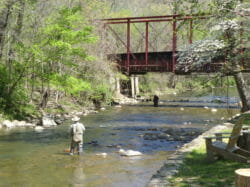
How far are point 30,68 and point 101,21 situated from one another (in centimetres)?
1060

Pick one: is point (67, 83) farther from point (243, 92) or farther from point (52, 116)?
point (243, 92)

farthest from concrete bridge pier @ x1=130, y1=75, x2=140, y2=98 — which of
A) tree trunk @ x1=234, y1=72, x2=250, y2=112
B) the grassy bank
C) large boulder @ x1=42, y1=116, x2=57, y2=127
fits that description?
the grassy bank

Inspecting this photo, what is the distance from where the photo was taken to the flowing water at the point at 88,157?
10.8 meters

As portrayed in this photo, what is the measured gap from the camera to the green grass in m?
7.96

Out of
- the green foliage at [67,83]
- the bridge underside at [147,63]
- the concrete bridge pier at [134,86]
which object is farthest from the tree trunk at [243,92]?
the concrete bridge pier at [134,86]

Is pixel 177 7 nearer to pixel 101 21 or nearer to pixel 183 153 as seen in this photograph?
pixel 183 153

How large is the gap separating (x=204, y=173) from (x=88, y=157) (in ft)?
19.2

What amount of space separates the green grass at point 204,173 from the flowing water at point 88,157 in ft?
4.81

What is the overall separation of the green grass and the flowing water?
4.81 ft

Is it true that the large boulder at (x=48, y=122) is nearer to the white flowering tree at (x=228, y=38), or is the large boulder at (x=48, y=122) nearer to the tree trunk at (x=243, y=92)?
the tree trunk at (x=243, y=92)

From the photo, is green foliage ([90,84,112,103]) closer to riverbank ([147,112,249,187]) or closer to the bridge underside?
the bridge underside

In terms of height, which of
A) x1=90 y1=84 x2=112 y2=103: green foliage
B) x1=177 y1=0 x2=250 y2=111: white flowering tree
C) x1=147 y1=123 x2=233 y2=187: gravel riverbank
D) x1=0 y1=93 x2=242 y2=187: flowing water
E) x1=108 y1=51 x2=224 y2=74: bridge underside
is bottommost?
x1=0 y1=93 x2=242 y2=187: flowing water

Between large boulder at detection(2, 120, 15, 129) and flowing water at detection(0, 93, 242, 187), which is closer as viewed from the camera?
flowing water at detection(0, 93, 242, 187)

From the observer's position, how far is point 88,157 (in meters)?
13.8
